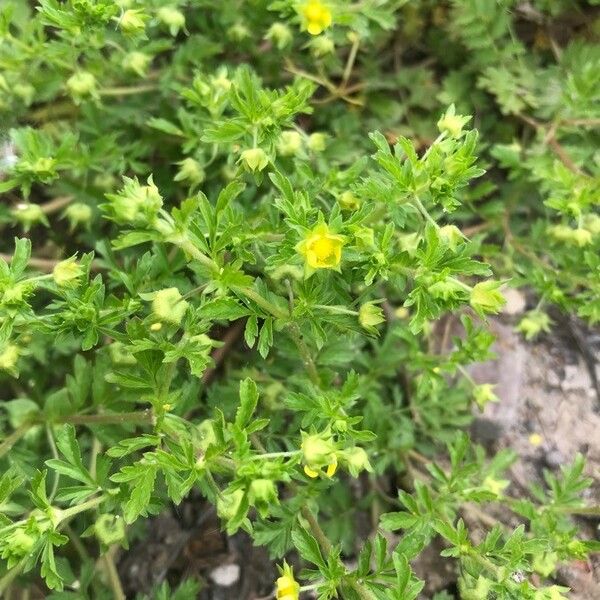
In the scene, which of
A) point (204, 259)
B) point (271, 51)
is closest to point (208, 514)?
point (204, 259)

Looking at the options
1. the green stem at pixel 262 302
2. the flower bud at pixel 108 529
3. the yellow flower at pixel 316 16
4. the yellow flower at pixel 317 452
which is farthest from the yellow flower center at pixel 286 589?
the yellow flower at pixel 316 16

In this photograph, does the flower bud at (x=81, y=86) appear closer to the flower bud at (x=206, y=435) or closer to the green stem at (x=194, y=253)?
the green stem at (x=194, y=253)

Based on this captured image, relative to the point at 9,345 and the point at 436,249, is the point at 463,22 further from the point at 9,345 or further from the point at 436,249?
the point at 9,345

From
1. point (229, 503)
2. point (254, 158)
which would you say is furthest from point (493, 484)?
point (254, 158)

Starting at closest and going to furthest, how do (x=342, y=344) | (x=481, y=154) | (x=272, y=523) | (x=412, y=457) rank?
(x=272, y=523), (x=342, y=344), (x=412, y=457), (x=481, y=154)

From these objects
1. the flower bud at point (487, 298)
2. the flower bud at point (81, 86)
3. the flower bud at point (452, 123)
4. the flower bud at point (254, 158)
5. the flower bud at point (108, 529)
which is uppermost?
the flower bud at point (452, 123)

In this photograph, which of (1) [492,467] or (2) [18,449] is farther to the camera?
(1) [492,467]
